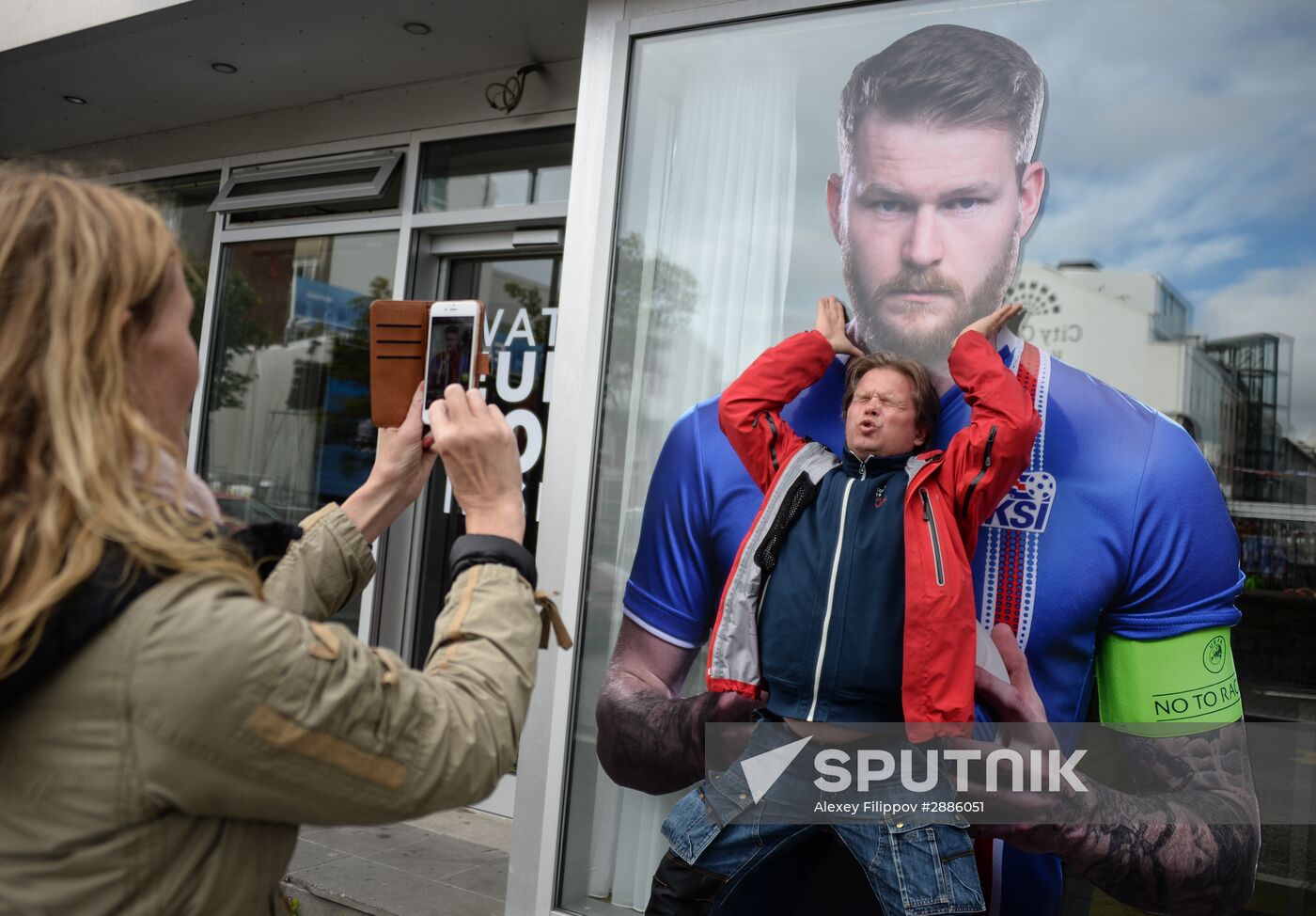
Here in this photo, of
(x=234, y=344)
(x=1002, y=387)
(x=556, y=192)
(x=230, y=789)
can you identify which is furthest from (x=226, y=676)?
(x=234, y=344)

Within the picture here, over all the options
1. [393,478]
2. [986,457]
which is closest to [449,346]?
[393,478]

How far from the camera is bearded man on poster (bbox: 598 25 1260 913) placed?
2.73 meters

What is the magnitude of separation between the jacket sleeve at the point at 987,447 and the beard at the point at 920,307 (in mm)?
402

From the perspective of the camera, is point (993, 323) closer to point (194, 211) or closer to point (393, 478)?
point (393, 478)

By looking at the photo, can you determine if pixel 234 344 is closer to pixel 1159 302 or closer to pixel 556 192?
pixel 556 192

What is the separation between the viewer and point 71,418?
112cm

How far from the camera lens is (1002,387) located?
260cm

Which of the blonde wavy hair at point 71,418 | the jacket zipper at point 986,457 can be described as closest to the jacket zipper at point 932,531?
the jacket zipper at point 986,457

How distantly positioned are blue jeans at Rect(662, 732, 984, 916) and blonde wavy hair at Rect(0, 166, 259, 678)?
1.83 meters

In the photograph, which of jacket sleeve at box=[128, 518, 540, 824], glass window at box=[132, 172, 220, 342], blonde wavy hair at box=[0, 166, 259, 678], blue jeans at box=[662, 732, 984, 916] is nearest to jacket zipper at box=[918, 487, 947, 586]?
blue jeans at box=[662, 732, 984, 916]

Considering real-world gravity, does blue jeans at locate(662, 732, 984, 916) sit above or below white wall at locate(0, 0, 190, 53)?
below

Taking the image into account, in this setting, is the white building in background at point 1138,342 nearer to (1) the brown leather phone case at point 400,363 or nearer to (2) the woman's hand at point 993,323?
(2) the woman's hand at point 993,323

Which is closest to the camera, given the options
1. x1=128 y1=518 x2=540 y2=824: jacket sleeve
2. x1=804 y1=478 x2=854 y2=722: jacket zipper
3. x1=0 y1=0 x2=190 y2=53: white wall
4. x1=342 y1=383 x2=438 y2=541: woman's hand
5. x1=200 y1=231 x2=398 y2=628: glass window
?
x1=128 y1=518 x2=540 y2=824: jacket sleeve

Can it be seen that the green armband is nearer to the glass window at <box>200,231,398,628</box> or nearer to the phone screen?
the phone screen
